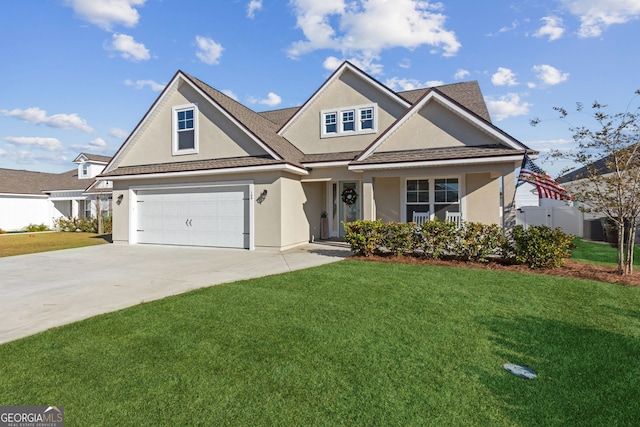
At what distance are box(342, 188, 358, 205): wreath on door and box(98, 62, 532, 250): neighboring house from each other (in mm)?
49

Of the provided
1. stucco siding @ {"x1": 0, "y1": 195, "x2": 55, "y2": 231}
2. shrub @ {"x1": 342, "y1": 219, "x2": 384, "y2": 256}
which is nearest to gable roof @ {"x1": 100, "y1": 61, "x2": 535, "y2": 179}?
→ shrub @ {"x1": 342, "y1": 219, "x2": 384, "y2": 256}

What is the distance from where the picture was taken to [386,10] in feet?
40.4

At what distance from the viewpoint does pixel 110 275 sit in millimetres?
8422

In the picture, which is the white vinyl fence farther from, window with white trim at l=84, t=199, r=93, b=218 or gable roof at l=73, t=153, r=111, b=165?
gable roof at l=73, t=153, r=111, b=165

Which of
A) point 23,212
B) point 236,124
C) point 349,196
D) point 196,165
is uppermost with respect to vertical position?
point 236,124

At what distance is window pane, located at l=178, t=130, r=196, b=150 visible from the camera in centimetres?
1450

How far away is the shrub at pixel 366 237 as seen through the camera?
1020cm

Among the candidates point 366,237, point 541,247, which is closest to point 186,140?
point 366,237

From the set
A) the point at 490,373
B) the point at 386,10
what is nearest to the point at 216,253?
the point at 490,373

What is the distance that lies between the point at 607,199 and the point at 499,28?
22.0 ft

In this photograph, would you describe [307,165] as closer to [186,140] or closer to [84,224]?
[186,140]

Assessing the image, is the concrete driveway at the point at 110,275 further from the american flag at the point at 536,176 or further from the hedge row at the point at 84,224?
the hedge row at the point at 84,224

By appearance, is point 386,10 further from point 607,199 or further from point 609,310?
point 609,310

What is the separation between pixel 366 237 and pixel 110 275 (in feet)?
23.5
